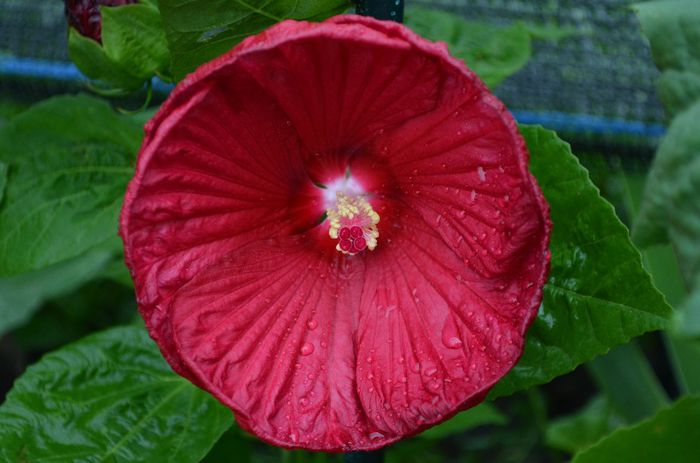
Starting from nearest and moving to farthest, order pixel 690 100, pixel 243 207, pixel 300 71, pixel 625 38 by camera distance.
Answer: pixel 690 100 < pixel 300 71 < pixel 243 207 < pixel 625 38

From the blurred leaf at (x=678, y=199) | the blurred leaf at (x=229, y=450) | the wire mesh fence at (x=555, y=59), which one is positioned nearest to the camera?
the blurred leaf at (x=678, y=199)

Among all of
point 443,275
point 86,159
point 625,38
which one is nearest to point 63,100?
point 86,159

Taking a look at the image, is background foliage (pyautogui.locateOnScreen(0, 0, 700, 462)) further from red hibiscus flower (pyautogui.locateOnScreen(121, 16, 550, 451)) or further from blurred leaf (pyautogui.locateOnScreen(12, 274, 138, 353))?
blurred leaf (pyautogui.locateOnScreen(12, 274, 138, 353))

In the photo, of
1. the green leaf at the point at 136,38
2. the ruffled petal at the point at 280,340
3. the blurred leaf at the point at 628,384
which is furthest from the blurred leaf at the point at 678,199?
the blurred leaf at the point at 628,384

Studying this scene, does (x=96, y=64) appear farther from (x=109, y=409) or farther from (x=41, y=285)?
(x=41, y=285)

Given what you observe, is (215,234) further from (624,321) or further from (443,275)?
(624,321)

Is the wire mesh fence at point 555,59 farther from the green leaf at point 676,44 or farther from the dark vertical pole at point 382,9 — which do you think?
the green leaf at point 676,44
